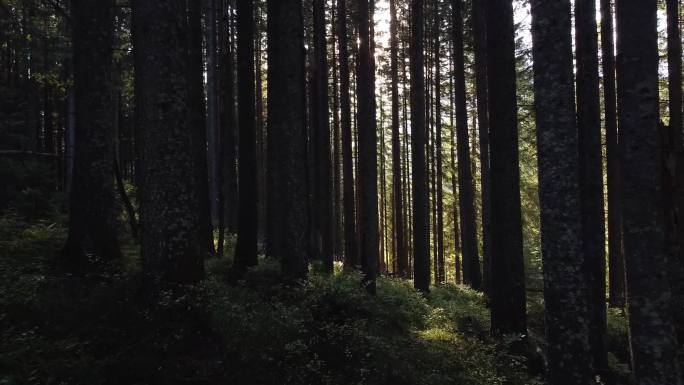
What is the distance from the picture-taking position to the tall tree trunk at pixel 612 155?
579 inches

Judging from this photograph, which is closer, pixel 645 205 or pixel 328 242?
pixel 645 205

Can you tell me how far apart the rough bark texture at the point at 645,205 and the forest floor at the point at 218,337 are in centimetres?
230

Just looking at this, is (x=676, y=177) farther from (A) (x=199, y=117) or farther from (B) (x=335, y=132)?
(B) (x=335, y=132)

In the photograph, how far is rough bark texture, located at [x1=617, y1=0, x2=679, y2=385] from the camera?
5.25 m

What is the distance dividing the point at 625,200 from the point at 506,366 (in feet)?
12.9

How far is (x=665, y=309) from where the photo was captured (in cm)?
527

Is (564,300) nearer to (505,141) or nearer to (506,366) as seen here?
(506,366)

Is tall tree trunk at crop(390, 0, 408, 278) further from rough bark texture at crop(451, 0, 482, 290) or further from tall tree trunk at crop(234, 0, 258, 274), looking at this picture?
tall tree trunk at crop(234, 0, 258, 274)

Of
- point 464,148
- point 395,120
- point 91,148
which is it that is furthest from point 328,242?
point 395,120

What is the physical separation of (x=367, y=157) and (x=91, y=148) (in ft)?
22.0

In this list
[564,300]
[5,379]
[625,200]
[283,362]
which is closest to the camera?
[5,379]

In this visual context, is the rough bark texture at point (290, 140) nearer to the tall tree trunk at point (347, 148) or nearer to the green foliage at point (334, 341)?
the green foliage at point (334, 341)

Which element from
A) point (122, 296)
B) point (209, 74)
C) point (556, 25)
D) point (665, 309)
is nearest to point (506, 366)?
point (665, 309)

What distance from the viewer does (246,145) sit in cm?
1166
